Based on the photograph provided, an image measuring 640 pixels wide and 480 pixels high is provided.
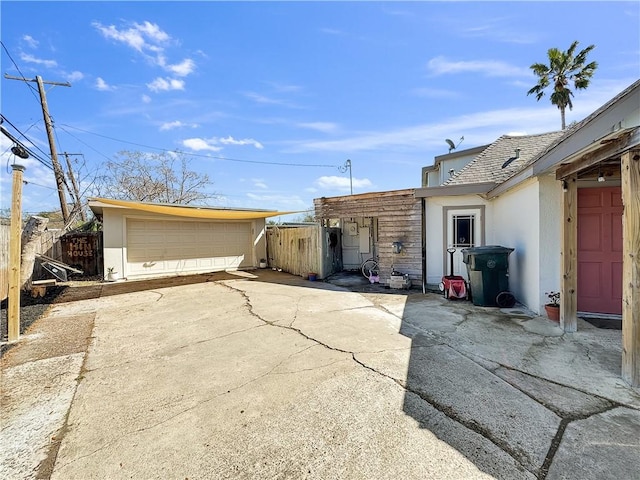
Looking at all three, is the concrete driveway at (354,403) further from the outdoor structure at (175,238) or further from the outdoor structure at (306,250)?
the outdoor structure at (175,238)

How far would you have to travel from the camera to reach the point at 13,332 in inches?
168

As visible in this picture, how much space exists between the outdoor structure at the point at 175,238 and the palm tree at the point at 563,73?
17087 millimetres

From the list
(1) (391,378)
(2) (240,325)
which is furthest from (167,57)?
(1) (391,378)

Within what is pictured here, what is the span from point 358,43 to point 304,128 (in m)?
9.05

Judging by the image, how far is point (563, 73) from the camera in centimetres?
1638

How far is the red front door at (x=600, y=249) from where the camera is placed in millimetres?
4715

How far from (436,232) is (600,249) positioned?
3.42 meters

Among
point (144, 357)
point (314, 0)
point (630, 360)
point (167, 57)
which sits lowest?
point (144, 357)

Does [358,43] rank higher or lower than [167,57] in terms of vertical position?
lower

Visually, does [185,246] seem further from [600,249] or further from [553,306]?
[600,249]

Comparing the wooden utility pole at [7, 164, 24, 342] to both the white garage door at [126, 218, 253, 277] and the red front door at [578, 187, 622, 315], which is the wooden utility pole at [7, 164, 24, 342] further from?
the red front door at [578, 187, 622, 315]

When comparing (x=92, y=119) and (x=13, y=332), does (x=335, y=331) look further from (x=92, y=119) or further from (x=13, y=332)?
(x=92, y=119)

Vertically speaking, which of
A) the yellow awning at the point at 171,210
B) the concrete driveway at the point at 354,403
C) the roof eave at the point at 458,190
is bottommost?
the concrete driveway at the point at 354,403

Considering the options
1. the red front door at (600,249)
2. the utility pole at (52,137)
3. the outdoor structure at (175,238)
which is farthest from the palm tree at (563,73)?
the utility pole at (52,137)
